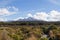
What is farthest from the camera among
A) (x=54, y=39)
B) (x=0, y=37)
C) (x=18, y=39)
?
(x=54, y=39)

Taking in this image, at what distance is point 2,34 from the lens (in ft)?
92.2

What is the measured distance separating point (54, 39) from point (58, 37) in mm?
962

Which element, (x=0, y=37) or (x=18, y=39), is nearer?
(x=0, y=37)

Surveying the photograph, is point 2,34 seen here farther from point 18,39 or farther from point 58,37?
point 58,37

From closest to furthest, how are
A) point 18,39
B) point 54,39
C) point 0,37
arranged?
1. point 0,37
2. point 18,39
3. point 54,39

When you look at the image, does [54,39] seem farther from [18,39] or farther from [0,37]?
[0,37]

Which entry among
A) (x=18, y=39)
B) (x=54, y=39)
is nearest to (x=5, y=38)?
(x=18, y=39)

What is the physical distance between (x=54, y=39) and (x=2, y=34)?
48.2 feet

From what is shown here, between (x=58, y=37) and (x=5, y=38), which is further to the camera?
(x=58, y=37)

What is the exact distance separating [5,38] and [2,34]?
855 mm

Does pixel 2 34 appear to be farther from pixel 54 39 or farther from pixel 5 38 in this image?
pixel 54 39

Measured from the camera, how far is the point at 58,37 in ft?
134

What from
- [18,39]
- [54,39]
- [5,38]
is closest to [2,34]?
[5,38]

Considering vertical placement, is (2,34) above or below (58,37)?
above
